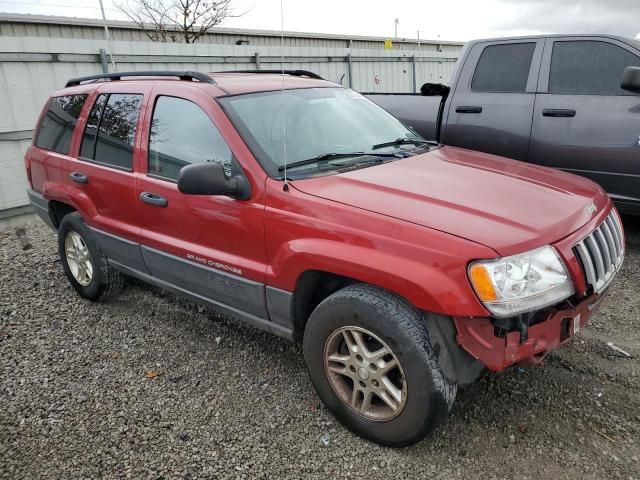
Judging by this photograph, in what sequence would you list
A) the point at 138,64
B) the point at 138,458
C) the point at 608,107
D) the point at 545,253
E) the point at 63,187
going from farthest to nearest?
the point at 138,64
the point at 608,107
the point at 63,187
the point at 138,458
the point at 545,253

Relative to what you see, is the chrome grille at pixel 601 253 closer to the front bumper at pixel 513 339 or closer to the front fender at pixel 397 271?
the front bumper at pixel 513 339

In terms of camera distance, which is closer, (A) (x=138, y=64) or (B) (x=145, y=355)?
(B) (x=145, y=355)

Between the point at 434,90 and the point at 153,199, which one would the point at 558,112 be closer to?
the point at 434,90

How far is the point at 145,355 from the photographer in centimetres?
359

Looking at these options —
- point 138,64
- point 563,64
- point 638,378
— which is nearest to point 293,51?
point 138,64

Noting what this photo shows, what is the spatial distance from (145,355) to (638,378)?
3.01 m

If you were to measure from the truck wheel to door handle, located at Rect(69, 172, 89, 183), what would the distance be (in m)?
2.26

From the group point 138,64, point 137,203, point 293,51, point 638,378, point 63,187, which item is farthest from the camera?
point 293,51

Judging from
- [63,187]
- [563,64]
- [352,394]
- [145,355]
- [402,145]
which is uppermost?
[563,64]

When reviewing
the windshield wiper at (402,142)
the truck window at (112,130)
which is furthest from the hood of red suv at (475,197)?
the truck window at (112,130)

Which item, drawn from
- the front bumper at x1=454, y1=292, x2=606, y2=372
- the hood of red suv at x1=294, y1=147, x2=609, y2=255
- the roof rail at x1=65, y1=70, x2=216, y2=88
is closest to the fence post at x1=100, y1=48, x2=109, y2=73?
the roof rail at x1=65, y1=70, x2=216, y2=88

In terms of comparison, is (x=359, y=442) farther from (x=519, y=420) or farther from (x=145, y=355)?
(x=145, y=355)

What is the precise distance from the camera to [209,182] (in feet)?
8.80

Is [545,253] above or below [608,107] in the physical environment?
below
